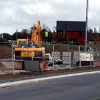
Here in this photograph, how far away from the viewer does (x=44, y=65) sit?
30.8m

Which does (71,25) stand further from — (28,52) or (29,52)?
(29,52)

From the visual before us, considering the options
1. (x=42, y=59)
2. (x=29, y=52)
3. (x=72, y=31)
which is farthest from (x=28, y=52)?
(x=72, y=31)

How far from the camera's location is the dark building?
98125mm

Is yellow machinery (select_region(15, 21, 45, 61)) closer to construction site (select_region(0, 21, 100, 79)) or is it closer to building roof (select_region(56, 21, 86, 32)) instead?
construction site (select_region(0, 21, 100, 79))

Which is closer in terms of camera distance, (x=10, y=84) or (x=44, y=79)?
(x=10, y=84)

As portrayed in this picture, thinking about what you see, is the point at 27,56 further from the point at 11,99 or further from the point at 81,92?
the point at 11,99

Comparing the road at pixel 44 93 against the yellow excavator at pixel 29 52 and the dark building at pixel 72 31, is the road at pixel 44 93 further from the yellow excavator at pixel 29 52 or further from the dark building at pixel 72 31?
the dark building at pixel 72 31

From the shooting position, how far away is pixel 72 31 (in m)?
99.9

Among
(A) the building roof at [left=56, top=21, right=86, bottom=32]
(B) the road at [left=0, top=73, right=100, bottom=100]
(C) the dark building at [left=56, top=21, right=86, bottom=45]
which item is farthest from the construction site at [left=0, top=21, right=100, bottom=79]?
(A) the building roof at [left=56, top=21, right=86, bottom=32]

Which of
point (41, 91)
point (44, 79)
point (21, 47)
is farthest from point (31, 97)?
point (21, 47)

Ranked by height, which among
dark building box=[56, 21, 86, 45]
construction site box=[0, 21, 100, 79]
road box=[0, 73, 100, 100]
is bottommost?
road box=[0, 73, 100, 100]

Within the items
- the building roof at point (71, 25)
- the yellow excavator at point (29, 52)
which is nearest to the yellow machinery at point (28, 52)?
the yellow excavator at point (29, 52)

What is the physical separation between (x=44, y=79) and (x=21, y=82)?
2784 millimetres

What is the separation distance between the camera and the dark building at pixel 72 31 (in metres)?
98.1
